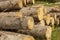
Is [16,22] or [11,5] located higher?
[11,5]

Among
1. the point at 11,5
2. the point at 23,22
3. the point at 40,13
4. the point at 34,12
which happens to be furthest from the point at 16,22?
the point at 40,13

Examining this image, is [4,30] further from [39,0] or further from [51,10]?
[39,0]

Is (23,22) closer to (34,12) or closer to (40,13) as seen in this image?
(34,12)

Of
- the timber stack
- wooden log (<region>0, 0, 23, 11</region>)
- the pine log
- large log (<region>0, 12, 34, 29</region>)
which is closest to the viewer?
the timber stack

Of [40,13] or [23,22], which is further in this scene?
[40,13]

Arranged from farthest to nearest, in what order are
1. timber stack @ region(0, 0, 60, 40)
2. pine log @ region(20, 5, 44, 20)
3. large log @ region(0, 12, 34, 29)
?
1. pine log @ region(20, 5, 44, 20)
2. large log @ region(0, 12, 34, 29)
3. timber stack @ region(0, 0, 60, 40)

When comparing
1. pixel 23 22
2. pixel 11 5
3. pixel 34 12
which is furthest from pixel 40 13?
pixel 23 22

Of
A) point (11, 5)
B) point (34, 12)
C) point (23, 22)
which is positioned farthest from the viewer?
point (11, 5)

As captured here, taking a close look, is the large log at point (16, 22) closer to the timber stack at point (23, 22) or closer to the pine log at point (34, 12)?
the timber stack at point (23, 22)

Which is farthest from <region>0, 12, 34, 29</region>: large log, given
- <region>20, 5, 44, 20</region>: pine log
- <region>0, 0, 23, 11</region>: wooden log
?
<region>0, 0, 23, 11</region>: wooden log

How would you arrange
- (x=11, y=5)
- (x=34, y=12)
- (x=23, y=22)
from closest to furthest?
(x=23, y=22)
(x=34, y=12)
(x=11, y=5)

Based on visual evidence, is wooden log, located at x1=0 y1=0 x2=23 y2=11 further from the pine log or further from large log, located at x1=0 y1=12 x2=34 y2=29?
large log, located at x1=0 y1=12 x2=34 y2=29

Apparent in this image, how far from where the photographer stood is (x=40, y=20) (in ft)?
20.9

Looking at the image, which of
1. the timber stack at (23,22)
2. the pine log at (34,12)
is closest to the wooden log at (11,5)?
the timber stack at (23,22)
